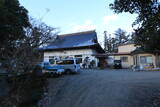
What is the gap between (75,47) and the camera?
28812mm

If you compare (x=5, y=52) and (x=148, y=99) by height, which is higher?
(x=5, y=52)

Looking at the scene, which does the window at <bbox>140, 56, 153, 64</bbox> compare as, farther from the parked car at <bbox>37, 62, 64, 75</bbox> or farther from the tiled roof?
the parked car at <bbox>37, 62, 64, 75</bbox>

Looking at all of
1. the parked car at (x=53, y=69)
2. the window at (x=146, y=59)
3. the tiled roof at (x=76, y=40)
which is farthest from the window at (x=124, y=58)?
the parked car at (x=53, y=69)

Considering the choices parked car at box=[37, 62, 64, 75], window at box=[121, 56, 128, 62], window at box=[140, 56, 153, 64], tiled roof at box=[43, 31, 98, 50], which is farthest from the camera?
tiled roof at box=[43, 31, 98, 50]

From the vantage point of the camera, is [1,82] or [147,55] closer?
[1,82]

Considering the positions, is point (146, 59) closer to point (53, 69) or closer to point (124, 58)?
point (124, 58)

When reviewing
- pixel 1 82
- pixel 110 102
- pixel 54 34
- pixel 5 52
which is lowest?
pixel 110 102

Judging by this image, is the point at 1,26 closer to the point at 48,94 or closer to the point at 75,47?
the point at 48,94

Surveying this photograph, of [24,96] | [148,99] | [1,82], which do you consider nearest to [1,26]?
[1,82]

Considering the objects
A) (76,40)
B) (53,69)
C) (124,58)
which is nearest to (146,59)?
(124,58)

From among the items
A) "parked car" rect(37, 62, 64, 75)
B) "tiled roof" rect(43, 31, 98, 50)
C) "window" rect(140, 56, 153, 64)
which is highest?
"tiled roof" rect(43, 31, 98, 50)

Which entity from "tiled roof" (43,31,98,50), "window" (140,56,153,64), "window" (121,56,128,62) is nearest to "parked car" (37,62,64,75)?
"tiled roof" (43,31,98,50)

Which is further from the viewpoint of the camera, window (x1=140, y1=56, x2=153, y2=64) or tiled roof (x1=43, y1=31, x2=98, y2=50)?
tiled roof (x1=43, y1=31, x2=98, y2=50)

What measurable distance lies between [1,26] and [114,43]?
45.7 metres
